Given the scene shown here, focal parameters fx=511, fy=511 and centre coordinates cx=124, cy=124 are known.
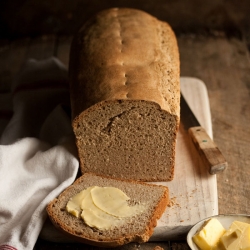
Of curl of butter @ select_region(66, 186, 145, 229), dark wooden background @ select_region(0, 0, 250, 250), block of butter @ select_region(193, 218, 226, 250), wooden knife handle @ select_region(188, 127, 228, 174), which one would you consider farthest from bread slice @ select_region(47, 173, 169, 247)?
dark wooden background @ select_region(0, 0, 250, 250)

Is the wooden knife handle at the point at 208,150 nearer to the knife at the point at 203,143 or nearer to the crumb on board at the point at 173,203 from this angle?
the knife at the point at 203,143

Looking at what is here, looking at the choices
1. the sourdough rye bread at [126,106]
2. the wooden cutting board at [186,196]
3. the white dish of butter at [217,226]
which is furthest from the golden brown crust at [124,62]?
the white dish of butter at [217,226]

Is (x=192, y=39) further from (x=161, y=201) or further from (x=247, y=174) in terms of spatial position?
(x=161, y=201)

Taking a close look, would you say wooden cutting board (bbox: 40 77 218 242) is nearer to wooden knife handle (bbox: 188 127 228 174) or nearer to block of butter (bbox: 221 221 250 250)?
wooden knife handle (bbox: 188 127 228 174)

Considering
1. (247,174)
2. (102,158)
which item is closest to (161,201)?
(102,158)

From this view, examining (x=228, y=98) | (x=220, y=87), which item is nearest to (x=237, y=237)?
(x=228, y=98)

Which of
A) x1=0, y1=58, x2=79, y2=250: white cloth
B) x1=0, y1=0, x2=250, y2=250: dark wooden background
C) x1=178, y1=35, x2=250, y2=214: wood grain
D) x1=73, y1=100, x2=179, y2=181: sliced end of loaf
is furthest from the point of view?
x1=0, y1=0, x2=250, y2=250: dark wooden background
